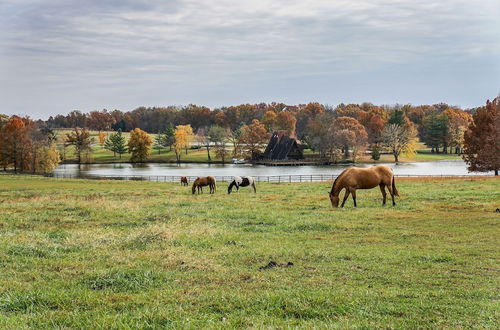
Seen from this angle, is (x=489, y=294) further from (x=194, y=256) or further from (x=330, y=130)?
(x=330, y=130)

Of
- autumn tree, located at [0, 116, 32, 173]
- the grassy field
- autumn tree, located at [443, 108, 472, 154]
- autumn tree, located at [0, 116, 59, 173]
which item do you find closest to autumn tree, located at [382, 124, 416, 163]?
autumn tree, located at [443, 108, 472, 154]

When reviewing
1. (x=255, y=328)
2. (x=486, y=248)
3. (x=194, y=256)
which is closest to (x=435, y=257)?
(x=486, y=248)

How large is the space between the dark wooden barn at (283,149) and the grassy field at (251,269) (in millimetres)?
92983

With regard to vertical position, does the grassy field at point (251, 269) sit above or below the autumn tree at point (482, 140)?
below

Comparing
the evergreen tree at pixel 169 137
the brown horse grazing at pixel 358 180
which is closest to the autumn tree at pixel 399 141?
the evergreen tree at pixel 169 137

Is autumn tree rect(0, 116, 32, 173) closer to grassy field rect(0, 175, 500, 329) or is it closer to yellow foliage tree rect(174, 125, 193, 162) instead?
yellow foliage tree rect(174, 125, 193, 162)

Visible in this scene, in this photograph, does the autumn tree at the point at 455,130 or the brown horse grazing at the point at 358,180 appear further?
the autumn tree at the point at 455,130

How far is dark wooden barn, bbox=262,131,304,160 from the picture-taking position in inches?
4466

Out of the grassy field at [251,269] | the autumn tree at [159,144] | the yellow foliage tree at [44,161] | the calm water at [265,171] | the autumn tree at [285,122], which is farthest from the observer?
the autumn tree at [285,122]

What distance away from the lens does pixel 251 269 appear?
1060cm

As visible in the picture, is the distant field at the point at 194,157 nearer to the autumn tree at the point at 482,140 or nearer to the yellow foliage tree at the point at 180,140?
the yellow foliage tree at the point at 180,140

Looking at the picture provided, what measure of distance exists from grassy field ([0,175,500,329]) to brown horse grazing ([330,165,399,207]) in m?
2.56

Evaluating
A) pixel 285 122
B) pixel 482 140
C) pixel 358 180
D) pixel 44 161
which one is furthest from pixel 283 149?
pixel 358 180

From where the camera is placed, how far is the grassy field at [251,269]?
714 cm
